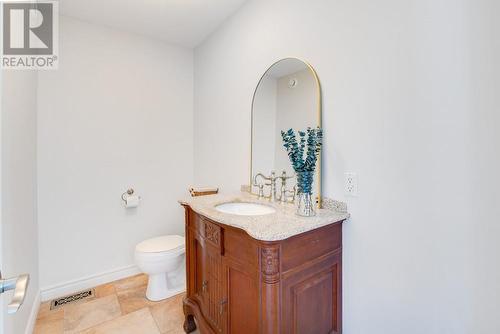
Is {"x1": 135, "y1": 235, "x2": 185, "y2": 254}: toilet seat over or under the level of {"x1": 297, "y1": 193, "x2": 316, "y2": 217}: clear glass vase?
under

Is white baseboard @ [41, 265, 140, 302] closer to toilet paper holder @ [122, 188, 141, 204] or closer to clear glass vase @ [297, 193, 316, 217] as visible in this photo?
toilet paper holder @ [122, 188, 141, 204]

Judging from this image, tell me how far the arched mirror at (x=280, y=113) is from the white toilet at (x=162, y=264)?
90 cm

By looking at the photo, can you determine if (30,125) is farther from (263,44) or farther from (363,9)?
(363,9)

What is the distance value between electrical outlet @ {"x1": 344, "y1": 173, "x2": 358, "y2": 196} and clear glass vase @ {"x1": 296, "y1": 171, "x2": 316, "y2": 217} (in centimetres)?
19

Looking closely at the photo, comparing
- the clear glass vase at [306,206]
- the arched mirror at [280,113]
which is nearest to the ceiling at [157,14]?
the arched mirror at [280,113]

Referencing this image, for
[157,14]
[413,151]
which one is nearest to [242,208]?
[413,151]

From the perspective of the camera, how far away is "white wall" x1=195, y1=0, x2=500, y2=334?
847 millimetres

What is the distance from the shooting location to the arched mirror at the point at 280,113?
4.65 feet

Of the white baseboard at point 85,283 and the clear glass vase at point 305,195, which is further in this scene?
the white baseboard at point 85,283

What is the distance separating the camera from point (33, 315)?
5.65 feet

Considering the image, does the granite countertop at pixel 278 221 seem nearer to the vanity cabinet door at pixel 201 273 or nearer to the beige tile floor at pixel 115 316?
the vanity cabinet door at pixel 201 273

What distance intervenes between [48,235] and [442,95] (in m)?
2.90

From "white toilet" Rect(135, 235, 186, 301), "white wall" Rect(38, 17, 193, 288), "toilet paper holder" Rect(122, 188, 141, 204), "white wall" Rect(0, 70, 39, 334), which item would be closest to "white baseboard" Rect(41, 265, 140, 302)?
"white wall" Rect(38, 17, 193, 288)

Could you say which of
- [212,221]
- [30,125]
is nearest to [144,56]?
[30,125]
